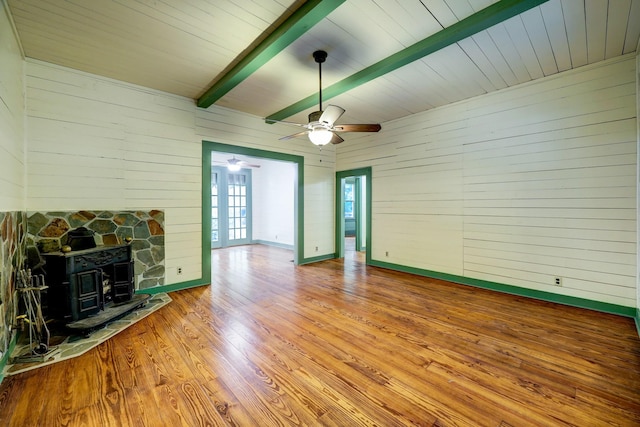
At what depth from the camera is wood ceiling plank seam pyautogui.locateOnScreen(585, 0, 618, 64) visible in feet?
7.52

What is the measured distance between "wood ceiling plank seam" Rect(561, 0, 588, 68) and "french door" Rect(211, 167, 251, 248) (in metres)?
7.96

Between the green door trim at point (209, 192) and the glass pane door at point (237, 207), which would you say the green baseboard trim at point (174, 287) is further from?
Result: the glass pane door at point (237, 207)

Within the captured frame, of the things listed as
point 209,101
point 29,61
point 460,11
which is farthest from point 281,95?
point 29,61

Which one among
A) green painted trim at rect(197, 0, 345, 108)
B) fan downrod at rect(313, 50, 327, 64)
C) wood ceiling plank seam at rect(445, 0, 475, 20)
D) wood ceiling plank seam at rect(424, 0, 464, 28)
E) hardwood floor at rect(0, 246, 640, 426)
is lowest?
hardwood floor at rect(0, 246, 640, 426)

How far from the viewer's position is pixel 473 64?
3.24 m

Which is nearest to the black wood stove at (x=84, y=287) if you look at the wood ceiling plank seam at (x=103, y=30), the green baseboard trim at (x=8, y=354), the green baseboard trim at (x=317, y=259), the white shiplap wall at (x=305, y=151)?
the green baseboard trim at (x=8, y=354)

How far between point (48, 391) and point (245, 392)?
140 centimetres

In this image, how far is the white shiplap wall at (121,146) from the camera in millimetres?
3113

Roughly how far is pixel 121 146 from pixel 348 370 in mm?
3948

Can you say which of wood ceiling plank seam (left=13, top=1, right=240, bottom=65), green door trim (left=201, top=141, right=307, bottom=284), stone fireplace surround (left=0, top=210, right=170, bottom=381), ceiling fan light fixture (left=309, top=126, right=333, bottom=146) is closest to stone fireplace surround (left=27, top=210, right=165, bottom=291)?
stone fireplace surround (left=0, top=210, right=170, bottom=381)

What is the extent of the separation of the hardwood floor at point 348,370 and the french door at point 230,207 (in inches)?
197

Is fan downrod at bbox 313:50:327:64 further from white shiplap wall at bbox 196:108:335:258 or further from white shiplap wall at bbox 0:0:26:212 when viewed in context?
white shiplap wall at bbox 0:0:26:212

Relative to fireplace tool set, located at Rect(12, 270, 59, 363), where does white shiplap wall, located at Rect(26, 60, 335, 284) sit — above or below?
above

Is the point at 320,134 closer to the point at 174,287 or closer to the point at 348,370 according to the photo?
the point at 348,370
